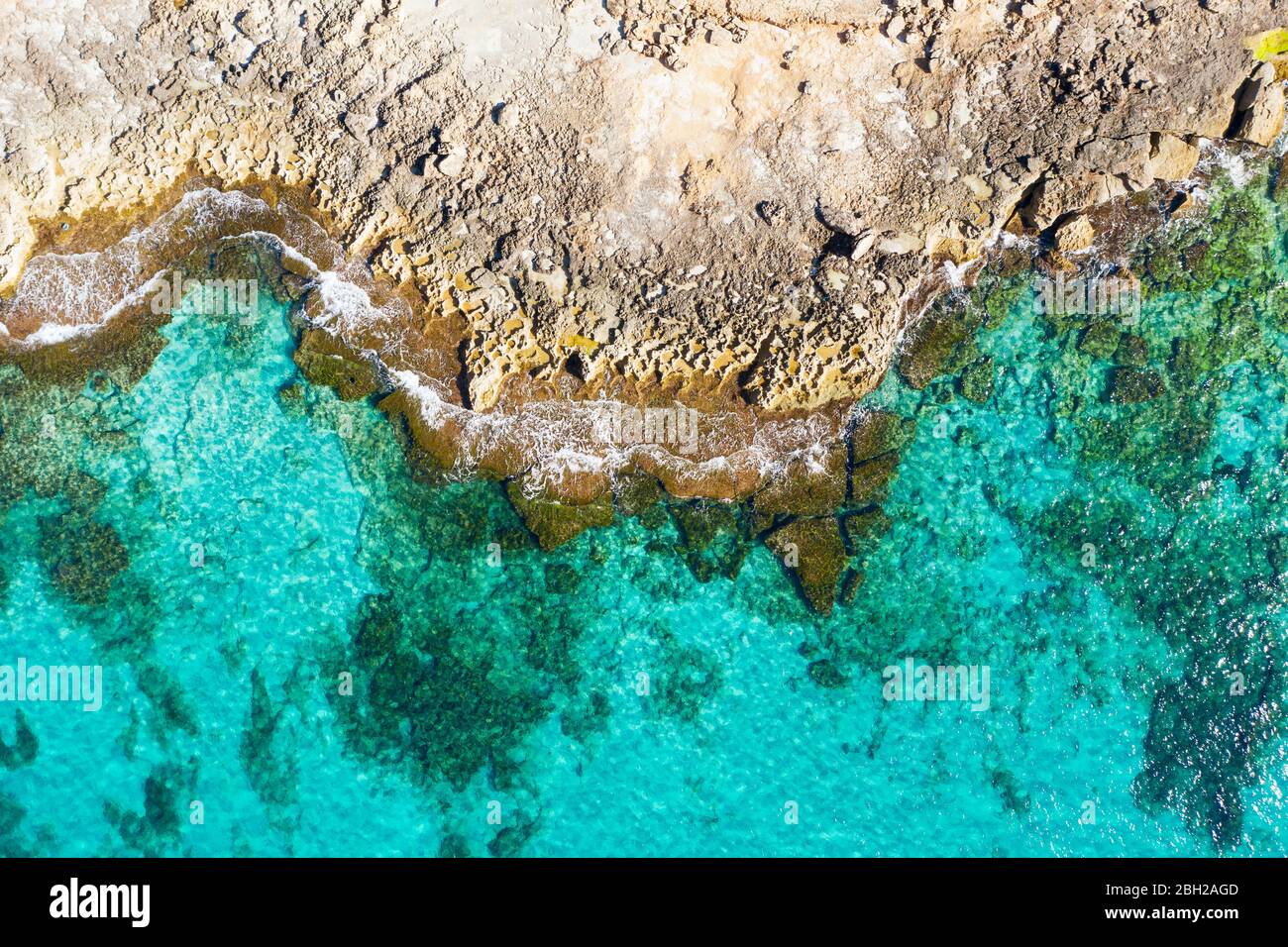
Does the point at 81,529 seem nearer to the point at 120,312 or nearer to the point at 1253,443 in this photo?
the point at 120,312

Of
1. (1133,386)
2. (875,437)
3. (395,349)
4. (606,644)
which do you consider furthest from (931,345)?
(395,349)

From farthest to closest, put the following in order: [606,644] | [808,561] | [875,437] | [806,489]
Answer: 1. [875,437]
2. [806,489]
3. [808,561]
4. [606,644]

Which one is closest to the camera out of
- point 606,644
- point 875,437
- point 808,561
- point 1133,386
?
point 606,644

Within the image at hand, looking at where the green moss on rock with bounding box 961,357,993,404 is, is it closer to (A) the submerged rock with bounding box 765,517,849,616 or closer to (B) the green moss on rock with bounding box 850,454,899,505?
(B) the green moss on rock with bounding box 850,454,899,505

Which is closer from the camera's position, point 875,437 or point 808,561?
point 808,561

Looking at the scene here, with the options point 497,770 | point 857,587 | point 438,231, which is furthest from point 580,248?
point 497,770

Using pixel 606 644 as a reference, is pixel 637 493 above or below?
above

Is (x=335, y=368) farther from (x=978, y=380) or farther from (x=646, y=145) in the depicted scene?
(x=978, y=380)

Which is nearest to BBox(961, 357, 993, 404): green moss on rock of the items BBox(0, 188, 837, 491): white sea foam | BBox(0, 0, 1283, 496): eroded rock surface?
BBox(0, 0, 1283, 496): eroded rock surface
